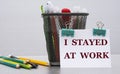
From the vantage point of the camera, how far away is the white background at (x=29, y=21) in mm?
1896

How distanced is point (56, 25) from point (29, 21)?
1.26 meters

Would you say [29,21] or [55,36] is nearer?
[55,36]

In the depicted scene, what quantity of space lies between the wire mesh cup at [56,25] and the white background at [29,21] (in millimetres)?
1199

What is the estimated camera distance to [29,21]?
191 cm

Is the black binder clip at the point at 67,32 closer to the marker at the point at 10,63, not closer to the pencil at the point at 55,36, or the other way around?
the pencil at the point at 55,36

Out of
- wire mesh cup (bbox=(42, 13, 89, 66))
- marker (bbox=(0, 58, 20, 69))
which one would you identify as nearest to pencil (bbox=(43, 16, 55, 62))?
wire mesh cup (bbox=(42, 13, 89, 66))

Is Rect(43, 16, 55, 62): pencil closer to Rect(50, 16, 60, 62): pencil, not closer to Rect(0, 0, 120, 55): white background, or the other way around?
Rect(50, 16, 60, 62): pencil

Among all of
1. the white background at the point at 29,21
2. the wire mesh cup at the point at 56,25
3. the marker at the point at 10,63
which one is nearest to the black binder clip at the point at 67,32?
the wire mesh cup at the point at 56,25

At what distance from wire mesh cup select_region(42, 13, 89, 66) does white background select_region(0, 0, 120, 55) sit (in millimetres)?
1199

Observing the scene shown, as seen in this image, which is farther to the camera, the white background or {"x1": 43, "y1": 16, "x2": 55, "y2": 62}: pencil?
the white background

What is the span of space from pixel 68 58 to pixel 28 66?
114mm

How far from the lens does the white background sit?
1896 mm

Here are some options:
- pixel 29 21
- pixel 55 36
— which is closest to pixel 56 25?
pixel 55 36

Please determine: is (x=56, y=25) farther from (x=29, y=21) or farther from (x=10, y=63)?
(x=29, y=21)
